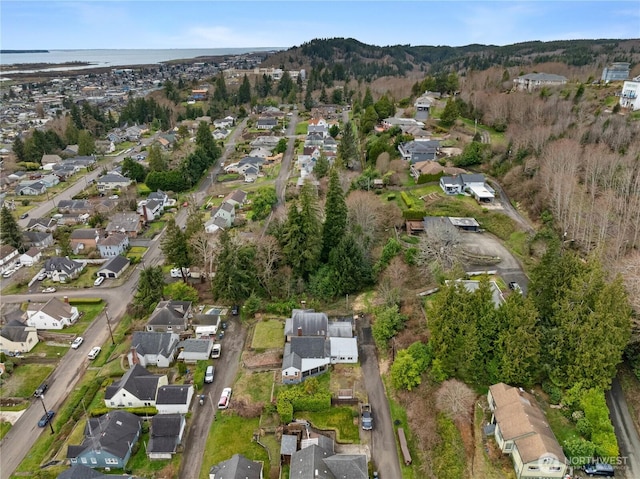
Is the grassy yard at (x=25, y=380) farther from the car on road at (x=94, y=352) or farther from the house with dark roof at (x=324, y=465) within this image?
the house with dark roof at (x=324, y=465)

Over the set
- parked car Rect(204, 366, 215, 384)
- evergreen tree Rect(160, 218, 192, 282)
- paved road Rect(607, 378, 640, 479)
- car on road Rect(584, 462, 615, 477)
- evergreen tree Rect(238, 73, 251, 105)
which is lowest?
parked car Rect(204, 366, 215, 384)

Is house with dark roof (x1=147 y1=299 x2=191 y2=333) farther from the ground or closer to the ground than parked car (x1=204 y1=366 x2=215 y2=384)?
farther from the ground

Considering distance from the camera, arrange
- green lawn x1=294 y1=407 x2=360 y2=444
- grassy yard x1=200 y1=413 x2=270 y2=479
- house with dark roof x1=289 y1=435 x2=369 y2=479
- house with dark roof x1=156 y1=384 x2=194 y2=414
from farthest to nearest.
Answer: house with dark roof x1=156 y1=384 x2=194 y2=414 → green lawn x1=294 y1=407 x2=360 y2=444 → grassy yard x1=200 y1=413 x2=270 y2=479 → house with dark roof x1=289 y1=435 x2=369 y2=479

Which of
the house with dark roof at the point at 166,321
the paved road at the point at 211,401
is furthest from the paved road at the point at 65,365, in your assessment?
the house with dark roof at the point at 166,321

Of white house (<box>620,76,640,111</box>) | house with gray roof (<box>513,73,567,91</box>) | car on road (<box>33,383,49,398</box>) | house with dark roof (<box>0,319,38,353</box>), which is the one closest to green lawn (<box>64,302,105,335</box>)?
house with dark roof (<box>0,319,38,353</box>)

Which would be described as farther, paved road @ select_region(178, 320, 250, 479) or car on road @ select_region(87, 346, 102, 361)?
car on road @ select_region(87, 346, 102, 361)

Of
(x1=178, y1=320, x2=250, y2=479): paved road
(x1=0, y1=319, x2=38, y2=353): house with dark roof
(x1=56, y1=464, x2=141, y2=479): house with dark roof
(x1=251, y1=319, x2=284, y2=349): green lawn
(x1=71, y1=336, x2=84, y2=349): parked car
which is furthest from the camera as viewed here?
(x1=71, y1=336, x2=84, y2=349): parked car

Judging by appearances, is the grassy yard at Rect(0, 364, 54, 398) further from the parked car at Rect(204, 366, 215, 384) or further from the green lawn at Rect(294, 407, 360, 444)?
the green lawn at Rect(294, 407, 360, 444)

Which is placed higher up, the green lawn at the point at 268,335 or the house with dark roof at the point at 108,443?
the green lawn at the point at 268,335
